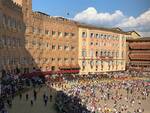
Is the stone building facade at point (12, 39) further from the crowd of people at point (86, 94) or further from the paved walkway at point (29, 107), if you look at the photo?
the paved walkway at point (29, 107)

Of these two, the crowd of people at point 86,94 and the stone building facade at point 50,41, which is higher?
the stone building facade at point 50,41

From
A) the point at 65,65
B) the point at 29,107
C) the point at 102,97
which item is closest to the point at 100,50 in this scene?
the point at 65,65

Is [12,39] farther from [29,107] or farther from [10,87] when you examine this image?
[29,107]

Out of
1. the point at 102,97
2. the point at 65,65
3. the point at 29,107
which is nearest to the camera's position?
the point at 29,107

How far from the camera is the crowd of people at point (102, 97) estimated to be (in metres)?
56.3

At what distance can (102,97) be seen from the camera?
68.7 meters

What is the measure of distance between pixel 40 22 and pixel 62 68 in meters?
13.0

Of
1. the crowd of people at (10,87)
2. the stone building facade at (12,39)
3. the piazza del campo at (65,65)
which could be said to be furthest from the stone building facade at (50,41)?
the crowd of people at (10,87)

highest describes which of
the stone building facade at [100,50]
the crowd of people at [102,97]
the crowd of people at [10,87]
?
the stone building facade at [100,50]

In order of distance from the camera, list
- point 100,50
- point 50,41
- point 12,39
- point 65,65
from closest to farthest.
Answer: point 12,39 < point 50,41 < point 65,65 < point 100,50

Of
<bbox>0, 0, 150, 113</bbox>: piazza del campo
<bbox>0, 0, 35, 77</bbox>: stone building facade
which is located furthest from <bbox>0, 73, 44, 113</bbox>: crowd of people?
<bbox>0, 0, 35, 77</bbox>: stone building facade

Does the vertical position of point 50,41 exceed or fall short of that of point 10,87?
it exceeds it

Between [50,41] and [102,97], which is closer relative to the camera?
[102,97]

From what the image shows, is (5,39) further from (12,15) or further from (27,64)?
(27,64)
